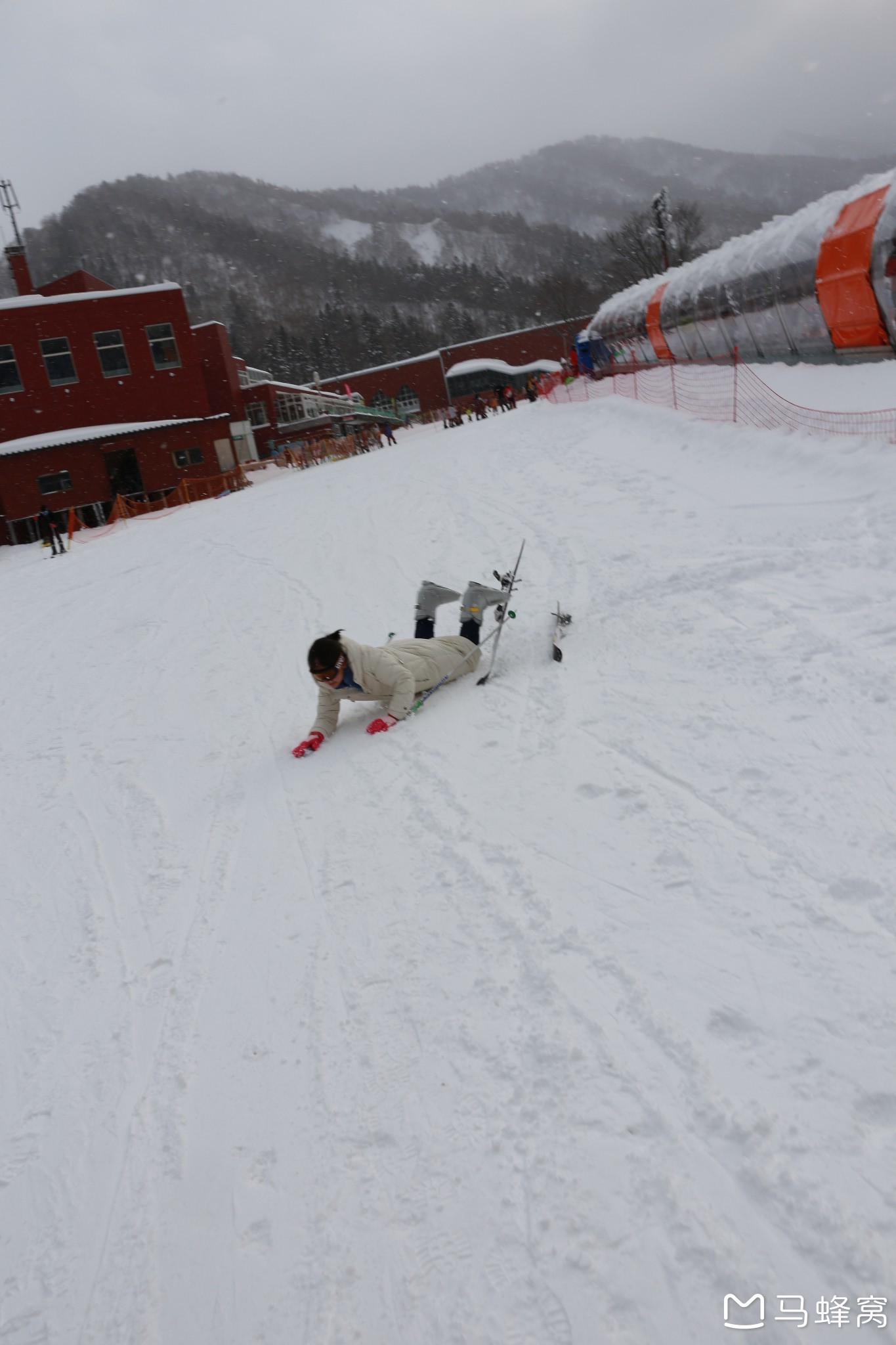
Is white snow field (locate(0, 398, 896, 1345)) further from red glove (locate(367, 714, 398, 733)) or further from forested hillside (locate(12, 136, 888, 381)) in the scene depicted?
forested hillside (locate(12, 136, 888, 381))

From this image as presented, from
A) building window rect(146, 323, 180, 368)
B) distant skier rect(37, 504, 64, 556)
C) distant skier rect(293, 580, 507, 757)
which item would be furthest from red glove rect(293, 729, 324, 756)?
building window rect(146, 323, 180, 368)

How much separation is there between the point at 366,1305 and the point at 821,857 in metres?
2.38

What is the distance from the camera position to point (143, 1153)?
3.04m

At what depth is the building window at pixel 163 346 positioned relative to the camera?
33.4 meters

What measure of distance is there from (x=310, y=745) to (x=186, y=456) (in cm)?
2990

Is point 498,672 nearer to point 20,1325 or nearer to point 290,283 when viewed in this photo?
point 20,1325

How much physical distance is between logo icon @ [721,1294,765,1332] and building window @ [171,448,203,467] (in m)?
34.3

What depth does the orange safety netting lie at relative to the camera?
461 inches

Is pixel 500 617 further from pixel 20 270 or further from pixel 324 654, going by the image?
pixel 20 270

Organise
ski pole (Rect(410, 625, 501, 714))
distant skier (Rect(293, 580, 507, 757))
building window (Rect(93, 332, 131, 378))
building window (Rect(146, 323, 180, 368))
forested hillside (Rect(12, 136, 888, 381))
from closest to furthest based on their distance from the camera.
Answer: distant skier (Rect(293, 580, 507, 757))
ski pole (Rect(410, 625, 501, 714))
building window (Rect(93, 332, 131, 378))
building window (Rect(146, 323, 180, 368))
forested hillside (Rect(12, 136, 888, 381))

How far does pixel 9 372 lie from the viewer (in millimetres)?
31344

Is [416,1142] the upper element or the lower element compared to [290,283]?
lower

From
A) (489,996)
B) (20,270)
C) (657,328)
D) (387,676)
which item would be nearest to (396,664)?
(387,676)

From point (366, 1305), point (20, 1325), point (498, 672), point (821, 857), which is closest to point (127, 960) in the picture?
point (20, 1325)
